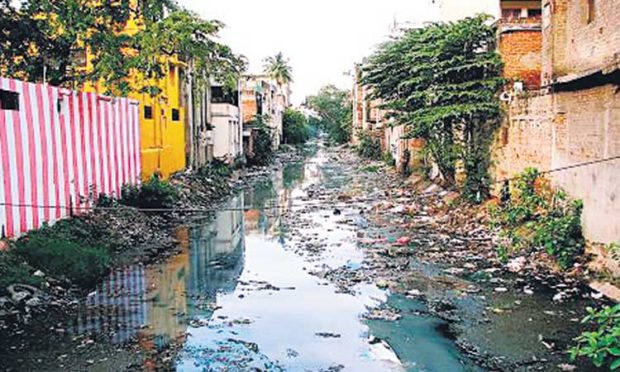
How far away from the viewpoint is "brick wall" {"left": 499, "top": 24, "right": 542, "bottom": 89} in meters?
14.7

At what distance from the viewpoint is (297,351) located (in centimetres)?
708

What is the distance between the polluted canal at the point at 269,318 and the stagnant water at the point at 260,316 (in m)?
0.01

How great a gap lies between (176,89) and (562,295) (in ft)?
59.1

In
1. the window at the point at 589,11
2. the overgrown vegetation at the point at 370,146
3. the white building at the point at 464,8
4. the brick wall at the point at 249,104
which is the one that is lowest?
the overgrown vegetation at the point at 370,146

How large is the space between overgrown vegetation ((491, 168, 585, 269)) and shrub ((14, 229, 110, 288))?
6956 millimetres

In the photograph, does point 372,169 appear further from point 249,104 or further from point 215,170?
point 249,104

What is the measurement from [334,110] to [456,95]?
2476 inches

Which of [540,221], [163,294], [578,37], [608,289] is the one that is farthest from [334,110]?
[608,289]

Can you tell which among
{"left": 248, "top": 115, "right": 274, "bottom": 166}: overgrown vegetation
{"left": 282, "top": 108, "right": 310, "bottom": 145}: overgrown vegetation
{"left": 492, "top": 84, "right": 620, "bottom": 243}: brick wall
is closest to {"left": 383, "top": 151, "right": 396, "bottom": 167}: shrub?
{"left": 248, "top": 115, "right": 274, "bottom": 166}: overgrown vegetation

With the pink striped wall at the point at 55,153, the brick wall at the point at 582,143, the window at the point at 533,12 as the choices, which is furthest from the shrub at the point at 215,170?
the brick wall at the point at 582,143

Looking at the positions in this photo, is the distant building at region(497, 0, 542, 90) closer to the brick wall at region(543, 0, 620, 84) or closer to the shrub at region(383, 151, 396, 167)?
the brick wall at region(543, 0, 620, 84)

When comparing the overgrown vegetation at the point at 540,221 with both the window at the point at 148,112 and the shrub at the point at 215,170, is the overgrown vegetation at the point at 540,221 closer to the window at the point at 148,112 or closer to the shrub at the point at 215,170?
the window at the point at 148,112

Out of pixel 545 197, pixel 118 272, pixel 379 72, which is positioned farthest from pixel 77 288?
pixel 379 72

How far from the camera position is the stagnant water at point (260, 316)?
22.4ft
